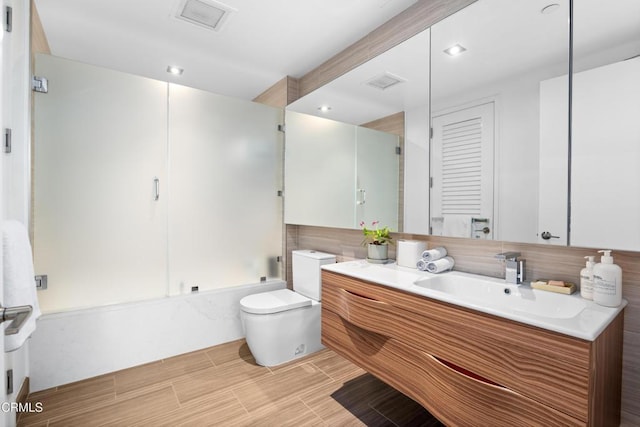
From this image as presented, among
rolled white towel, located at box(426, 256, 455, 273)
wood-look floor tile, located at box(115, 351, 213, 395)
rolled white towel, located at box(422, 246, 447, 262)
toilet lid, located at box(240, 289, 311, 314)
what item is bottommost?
wood-look floor tile, located at box(115, 351, 213, 395)

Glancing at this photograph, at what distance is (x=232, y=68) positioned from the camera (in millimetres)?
2863

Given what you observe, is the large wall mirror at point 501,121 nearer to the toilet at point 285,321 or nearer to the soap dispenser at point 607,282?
the soap dispenser at point 607,282

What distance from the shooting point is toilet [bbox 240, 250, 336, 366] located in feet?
7.21

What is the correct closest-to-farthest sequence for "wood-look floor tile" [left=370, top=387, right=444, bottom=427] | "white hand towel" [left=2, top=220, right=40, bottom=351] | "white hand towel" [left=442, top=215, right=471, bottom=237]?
"white hand towel" [left=2, top=220, right=40, bottom=351] → "white hand towel" [left=442, top=215, right=471, bottom=237] → "wood-look floor tile" [left=370, top=387, right=444, bottom=427]

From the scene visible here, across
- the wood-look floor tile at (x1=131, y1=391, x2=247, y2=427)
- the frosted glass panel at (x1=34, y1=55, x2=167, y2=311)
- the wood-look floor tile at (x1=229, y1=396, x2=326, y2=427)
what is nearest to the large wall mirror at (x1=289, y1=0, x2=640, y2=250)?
the wood-look floor tile at (x1=229, y1=396, x2=326, y2=427)

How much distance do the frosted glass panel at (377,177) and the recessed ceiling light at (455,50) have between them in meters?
0.51

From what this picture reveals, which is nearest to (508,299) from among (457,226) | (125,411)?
(457,226)

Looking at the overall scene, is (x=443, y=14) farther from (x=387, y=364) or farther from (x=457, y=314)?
(x=387, y=364)

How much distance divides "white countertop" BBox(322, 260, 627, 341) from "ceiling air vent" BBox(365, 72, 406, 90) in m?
1.14

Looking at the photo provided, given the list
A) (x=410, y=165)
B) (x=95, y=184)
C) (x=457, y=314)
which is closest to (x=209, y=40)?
(x=95, y=184)

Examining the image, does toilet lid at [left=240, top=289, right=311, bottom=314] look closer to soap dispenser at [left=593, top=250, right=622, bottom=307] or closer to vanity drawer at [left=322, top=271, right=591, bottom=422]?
vanity drawer at [left=322, top=271, right=591, bottom=422]

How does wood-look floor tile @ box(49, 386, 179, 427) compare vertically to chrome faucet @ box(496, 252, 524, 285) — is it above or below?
below

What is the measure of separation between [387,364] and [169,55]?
113 inches

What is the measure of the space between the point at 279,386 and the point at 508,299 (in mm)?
1457
